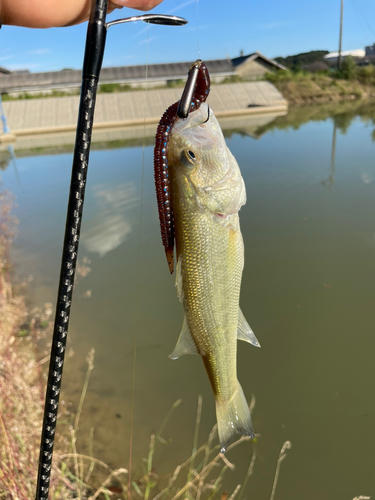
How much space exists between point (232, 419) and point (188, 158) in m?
A: 0.87

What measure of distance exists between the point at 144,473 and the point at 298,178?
776 centimetres

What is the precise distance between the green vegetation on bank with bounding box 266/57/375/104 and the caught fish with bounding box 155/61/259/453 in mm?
27581

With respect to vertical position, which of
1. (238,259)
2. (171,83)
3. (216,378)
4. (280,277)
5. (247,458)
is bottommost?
(247,458)

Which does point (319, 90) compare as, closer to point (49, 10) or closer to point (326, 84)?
point (326, 84)

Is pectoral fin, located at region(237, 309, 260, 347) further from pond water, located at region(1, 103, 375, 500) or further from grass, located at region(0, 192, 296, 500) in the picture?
grass, located at region(0, 192, 296, 500)

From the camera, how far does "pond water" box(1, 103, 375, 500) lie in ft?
10.2

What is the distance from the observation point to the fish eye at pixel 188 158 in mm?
1099

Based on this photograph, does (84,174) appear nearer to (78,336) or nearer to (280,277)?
(78,336)

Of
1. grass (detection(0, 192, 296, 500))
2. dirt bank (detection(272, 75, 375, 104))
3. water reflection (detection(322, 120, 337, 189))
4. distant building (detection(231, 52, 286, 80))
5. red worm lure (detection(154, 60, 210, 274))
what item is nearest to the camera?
red worm lure (detection(154, 60, 210, 274))

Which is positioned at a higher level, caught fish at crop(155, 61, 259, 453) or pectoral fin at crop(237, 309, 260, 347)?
caught fish at crop(155, 61, 259, 453)

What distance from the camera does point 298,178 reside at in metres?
9.17

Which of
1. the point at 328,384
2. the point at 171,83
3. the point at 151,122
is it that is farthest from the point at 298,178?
the point at 171,83

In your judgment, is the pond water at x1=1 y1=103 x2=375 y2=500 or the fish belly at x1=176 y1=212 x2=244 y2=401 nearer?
the fish belly at x1=176 y1=212 x2=244 y2=401

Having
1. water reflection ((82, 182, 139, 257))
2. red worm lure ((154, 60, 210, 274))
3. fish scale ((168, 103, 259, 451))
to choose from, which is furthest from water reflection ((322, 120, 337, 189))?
red worm lure ((154, 60, 210, 274))
